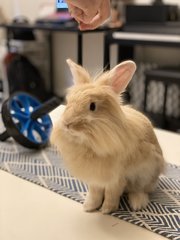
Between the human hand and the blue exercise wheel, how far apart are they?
38cm

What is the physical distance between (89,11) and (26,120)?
1.82 feet

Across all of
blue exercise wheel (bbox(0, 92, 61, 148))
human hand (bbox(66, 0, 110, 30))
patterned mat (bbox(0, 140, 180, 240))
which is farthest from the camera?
blue exercise wheel (bbox(0, 92, 61, 148))

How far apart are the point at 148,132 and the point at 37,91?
2.25 meters

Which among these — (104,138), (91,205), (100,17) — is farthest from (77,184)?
(100,17)

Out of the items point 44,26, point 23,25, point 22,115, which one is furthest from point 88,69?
point 23,25

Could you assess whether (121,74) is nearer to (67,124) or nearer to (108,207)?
(67,124)

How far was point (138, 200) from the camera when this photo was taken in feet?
2.32

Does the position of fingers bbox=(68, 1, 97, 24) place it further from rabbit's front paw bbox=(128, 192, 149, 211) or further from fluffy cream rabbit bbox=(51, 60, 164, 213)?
rabbit's front paw bbox=(128, 192, 149, 211)

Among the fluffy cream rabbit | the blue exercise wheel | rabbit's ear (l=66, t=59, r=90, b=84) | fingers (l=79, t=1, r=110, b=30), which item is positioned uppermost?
fingers (l=79, t=1, r=110, b=30)

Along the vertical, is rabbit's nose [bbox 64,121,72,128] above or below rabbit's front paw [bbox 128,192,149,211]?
above

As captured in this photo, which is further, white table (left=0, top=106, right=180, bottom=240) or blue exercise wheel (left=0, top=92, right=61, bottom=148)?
blue exercise wheel (left=0, top=92, right=61, bottom=148)

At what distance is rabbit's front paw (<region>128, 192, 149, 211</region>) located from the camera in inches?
27.5

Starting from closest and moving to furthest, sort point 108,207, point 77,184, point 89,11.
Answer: point 89,11, point 108,207, point 77,184

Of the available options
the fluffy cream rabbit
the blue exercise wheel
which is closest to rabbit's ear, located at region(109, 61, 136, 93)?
the fluffy cream rabbit
